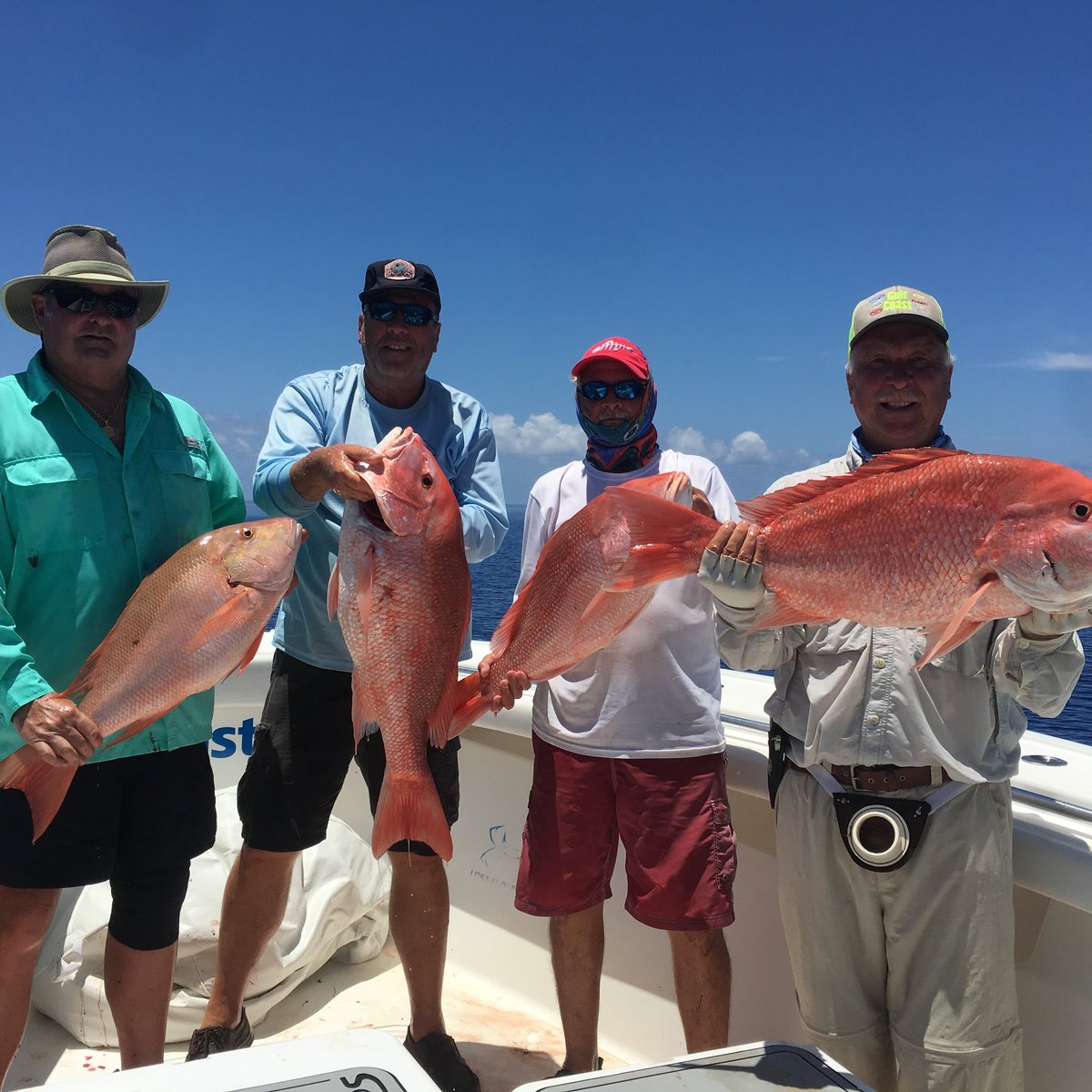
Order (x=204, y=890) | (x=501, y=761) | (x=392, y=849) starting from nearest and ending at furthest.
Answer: (x=392, y=849) < (x=204, y=890) < (x=501, y=761)

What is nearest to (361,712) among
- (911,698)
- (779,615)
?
(779,615)

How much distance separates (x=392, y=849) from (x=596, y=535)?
1.74m

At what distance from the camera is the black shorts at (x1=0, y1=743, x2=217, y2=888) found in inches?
110

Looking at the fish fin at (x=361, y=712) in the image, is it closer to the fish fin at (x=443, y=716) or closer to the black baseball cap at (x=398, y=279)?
the fish fin at (x=443, y=716)

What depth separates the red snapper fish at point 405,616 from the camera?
8.82ft

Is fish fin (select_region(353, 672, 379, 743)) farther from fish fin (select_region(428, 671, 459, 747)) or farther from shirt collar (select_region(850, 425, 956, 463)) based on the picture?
shirt collar (select_region(850, 425, 956, 463))

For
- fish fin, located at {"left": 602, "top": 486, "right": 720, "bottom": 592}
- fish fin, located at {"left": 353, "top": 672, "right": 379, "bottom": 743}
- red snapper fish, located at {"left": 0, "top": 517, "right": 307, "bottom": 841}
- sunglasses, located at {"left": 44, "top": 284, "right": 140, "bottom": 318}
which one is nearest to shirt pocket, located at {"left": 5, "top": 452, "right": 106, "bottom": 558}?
red snapper fish, located at {"left": 0, "top": 517, "right": 307, "bottom": 841}

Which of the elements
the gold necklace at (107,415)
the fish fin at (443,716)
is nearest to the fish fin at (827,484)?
the fish fin at (443,716)

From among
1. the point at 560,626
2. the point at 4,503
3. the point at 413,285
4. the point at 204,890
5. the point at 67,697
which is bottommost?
the point at 204,890

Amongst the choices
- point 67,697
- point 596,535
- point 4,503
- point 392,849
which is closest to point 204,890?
point 392,849

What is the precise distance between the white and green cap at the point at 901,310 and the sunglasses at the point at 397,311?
61.5 inches

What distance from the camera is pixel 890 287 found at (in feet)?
9.53

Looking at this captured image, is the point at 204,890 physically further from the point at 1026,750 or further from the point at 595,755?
the point at 1026,750

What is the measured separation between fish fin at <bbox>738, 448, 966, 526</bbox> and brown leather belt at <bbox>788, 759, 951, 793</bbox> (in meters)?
0.85
